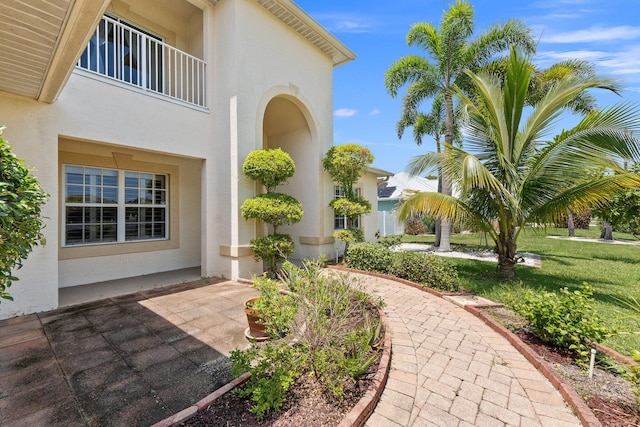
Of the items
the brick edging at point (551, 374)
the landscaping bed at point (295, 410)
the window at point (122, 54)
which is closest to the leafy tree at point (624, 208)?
the brick edging at point (551, 374)

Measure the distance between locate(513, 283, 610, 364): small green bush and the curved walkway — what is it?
1.80 feet

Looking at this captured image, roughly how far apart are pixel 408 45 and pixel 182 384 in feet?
49.0

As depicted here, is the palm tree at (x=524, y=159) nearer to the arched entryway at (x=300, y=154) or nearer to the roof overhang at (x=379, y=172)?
the arched entryway at (x=300, y=154)

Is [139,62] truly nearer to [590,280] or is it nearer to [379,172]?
[379,172]

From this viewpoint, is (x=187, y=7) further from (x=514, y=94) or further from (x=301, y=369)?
(x=301, y=369)

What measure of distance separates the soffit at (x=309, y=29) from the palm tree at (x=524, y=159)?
4.82 metres

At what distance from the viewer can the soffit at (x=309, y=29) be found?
7727mm

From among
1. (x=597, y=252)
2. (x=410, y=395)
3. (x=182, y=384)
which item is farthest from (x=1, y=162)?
(x=597, y=252)

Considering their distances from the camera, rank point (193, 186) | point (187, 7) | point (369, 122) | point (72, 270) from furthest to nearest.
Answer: point (369, 122) < point (193, 186) < point (187, 7) < point (72, 270)

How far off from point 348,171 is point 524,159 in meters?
4.92

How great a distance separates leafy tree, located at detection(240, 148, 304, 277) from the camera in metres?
6.80

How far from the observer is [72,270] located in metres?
6.73

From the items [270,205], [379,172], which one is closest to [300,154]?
[270,205]

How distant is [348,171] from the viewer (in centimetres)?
917
